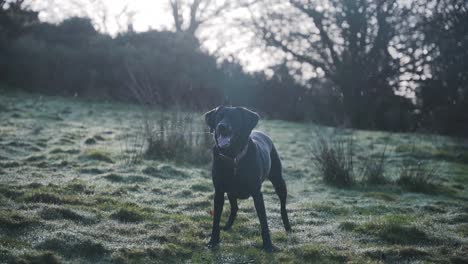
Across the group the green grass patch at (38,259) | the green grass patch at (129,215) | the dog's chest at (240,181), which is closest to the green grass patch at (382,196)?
the dog's chest at (240,181)

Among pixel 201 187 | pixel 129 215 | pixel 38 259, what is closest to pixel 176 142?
pixel 201 187

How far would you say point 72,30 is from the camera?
31.1 metres

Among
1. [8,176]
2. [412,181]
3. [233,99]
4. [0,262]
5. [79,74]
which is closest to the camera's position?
[0,262]

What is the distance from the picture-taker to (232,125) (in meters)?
6.63

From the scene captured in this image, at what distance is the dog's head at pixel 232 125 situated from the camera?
654 centimetres

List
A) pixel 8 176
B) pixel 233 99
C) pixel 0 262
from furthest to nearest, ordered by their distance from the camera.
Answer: pixel 233 99 < pixel 8 176 < pixel 0 262

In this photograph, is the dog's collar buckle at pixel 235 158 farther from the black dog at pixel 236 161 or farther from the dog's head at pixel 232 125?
the dog's head at pixel 232 125

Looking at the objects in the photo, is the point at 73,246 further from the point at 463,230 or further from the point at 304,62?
the point at 304,62

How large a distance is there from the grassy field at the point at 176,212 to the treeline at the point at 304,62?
A: 10822mm

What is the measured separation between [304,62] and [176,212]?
24621mm

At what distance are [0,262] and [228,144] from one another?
2907mm

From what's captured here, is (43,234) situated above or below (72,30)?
below

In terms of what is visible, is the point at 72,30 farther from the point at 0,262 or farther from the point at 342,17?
the point at 0,262

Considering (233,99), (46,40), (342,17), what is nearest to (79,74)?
(46,40)
